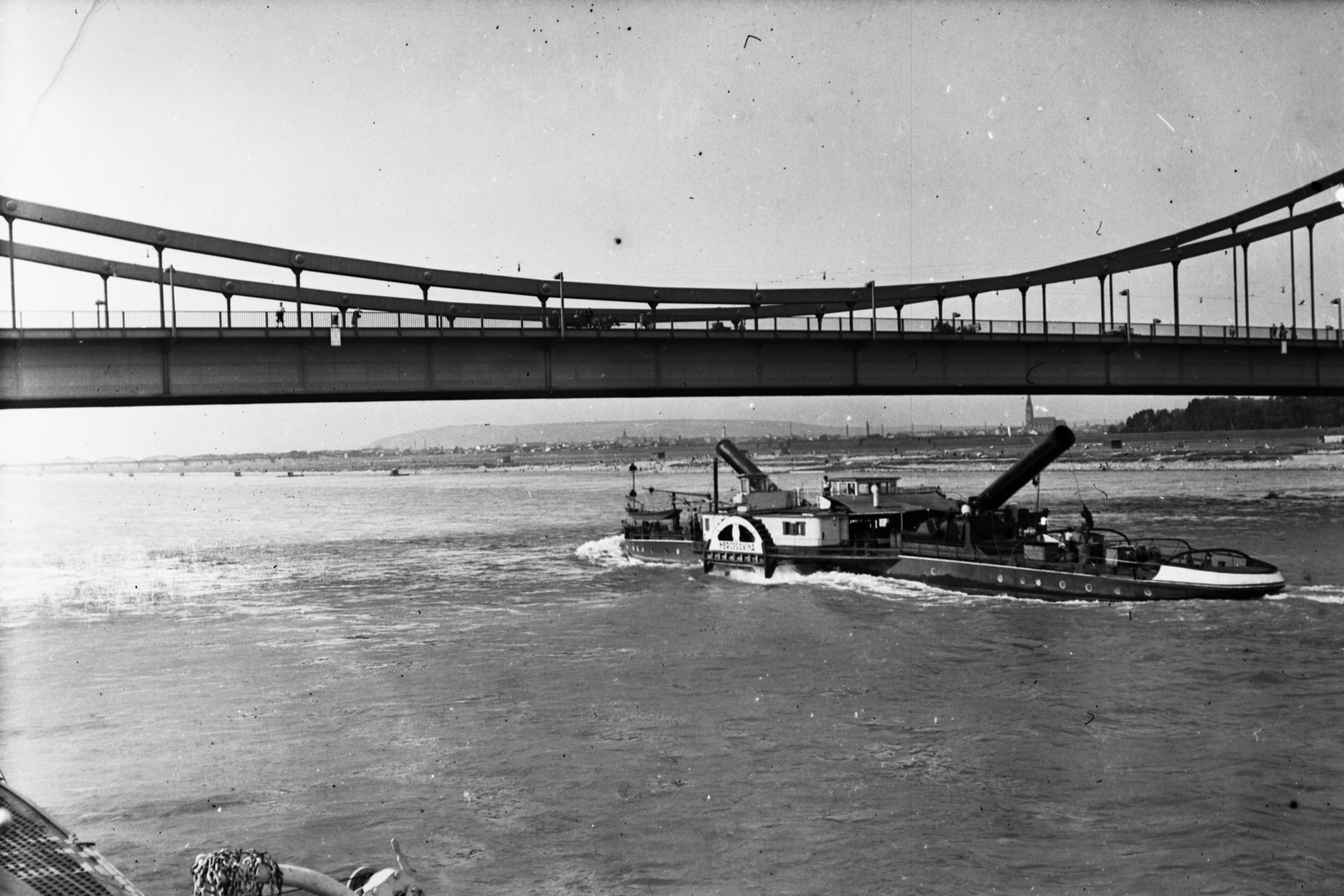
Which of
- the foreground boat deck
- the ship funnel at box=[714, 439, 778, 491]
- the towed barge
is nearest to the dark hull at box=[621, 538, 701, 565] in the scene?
the towed barge

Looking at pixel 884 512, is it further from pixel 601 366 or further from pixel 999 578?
pixel 601 366

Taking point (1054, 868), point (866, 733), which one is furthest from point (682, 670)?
point (1054, 868)

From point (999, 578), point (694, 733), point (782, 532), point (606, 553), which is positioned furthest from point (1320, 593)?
point (606, 553)

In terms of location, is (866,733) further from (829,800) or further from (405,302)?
(405,302)

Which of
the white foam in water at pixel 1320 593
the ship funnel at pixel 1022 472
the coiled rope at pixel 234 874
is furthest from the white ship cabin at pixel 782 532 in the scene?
the coiled rope at pixel 234 874

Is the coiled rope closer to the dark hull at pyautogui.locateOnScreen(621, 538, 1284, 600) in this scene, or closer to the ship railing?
the ship railing

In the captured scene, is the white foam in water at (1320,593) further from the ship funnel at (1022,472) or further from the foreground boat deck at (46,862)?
the foreground boat deck at (46,862)
